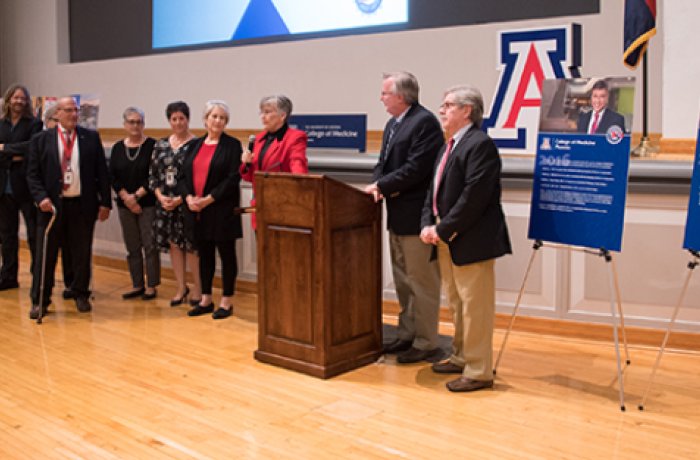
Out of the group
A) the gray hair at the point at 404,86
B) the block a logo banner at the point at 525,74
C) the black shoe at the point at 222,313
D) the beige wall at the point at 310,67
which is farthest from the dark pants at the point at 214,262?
the block a logo banner at the point at 525,74

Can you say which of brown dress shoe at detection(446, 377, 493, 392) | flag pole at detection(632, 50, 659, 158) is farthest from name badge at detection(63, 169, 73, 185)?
flag pole at detection(632, 50, 659, 158)

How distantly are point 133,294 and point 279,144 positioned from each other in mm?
2003

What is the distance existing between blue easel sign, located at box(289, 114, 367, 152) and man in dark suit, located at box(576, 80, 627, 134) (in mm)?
1851

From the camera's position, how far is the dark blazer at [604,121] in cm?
452

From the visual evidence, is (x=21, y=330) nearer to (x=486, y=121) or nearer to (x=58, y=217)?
(x=58, y=217)

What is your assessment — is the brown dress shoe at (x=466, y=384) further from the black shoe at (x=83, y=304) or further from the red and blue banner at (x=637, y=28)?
the black shoe at (x=83, y=304)

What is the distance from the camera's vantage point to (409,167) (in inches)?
178

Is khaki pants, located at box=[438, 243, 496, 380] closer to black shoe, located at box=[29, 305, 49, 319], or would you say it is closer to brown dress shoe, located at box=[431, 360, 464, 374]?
brown dress shoe, located at box=[431, 360, 464, 374]

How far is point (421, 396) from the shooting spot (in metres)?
4.14

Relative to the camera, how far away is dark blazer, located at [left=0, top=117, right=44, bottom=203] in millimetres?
6418

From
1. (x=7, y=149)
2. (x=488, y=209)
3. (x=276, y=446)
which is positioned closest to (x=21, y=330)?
(x=7, y=149)

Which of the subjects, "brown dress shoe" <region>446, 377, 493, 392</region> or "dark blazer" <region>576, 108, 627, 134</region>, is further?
"dark blazer" <region>576, 108, 627, 134</region>

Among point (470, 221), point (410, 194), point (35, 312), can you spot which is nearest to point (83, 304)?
point (35, 312)

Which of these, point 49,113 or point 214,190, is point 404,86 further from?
point 49,113
